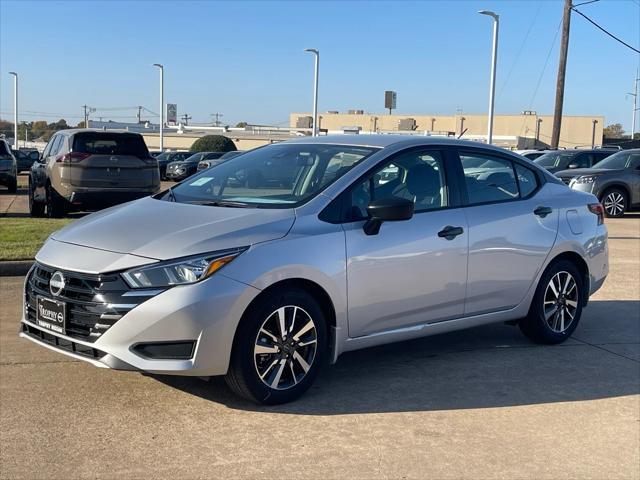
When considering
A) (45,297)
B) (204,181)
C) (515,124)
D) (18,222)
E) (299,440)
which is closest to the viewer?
(299,440)

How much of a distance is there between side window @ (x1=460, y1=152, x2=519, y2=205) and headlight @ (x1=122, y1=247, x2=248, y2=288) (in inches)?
92.5

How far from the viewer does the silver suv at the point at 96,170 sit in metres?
12.8

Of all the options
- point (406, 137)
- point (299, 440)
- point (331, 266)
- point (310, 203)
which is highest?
point (406, 137)

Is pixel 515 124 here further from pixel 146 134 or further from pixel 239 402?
pixel 239 402

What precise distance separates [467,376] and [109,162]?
9.13m

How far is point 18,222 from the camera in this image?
1233 cm

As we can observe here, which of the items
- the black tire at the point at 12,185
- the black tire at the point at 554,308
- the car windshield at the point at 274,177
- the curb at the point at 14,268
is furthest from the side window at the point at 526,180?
the black tire at the point at 12,185

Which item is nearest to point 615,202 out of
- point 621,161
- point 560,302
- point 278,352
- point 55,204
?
point 621,161

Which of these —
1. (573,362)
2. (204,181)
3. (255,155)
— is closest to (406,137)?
(255,155)

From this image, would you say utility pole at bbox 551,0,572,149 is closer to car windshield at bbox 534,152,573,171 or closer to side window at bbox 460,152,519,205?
car windshield at bbox 534,152,573,171

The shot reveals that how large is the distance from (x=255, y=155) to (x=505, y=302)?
7.57 ft

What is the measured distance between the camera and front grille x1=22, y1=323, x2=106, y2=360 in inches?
169

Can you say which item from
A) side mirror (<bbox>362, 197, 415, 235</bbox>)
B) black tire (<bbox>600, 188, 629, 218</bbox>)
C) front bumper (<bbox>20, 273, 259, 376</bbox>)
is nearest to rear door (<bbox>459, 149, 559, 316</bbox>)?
side mirror (<bbox>362, 197, 415, 235</bbox>)

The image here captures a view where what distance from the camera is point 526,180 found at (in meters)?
6.28
